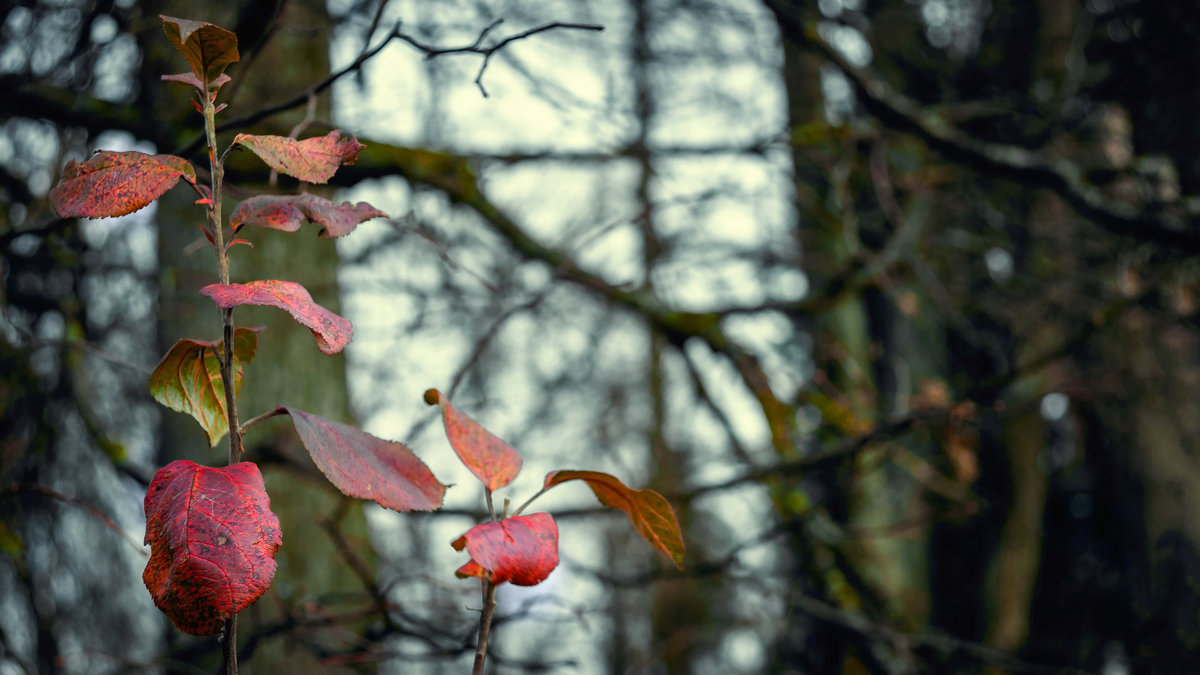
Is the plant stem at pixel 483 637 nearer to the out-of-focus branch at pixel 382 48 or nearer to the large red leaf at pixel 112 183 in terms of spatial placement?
A: the large red leaf at pixel 112 183

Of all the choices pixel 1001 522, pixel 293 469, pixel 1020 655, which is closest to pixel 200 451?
pixel 293 469

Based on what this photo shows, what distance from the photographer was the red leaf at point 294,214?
1.80 feet

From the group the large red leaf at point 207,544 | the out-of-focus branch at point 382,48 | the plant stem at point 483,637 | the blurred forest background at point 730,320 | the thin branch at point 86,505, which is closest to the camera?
the large red leaf at point 207,544

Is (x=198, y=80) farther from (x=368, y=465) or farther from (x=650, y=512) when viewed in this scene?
(x=650, y=512)

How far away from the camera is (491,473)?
1.91 feet

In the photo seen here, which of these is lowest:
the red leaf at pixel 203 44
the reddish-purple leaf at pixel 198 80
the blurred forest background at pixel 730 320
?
the blurred forest background at pixel 730 320

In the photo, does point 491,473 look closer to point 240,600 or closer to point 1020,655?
point 240,600

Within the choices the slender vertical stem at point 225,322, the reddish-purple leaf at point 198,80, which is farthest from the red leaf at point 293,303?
the reddish-purple leaf at point 198,80

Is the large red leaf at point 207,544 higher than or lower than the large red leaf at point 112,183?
lower

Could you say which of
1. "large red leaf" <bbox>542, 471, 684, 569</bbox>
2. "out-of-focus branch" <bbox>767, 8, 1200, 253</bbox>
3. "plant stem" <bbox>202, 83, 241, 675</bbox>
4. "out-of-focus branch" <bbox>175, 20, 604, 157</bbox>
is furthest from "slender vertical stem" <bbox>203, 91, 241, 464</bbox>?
"out-of-focus branch" <bbox>767, 8, 1200, 253</bbox>

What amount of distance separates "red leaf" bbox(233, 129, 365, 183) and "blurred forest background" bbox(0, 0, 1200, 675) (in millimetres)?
184

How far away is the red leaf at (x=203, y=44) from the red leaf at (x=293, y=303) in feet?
0.47

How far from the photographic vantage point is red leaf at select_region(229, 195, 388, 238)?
55 cm

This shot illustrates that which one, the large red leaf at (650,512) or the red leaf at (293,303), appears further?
the large red leaf at (650,512)
